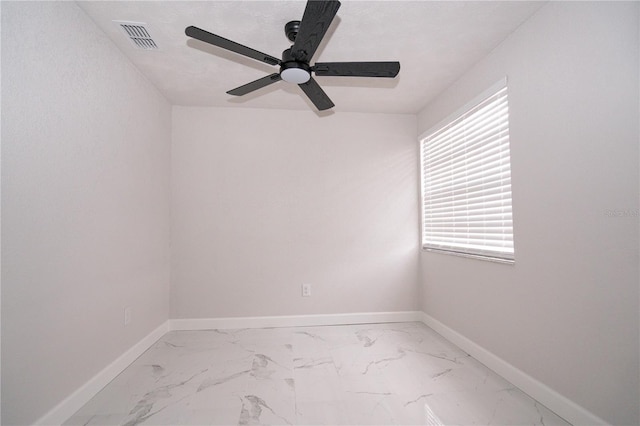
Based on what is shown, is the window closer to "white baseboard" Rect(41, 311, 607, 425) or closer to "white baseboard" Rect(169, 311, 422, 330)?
"white baseboard" Rect(41, 311, 607, 425)

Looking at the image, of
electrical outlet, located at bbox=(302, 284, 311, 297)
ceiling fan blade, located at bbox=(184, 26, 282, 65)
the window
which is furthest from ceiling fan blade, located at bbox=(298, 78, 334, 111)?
electrical outlet, located at bbox=(302, 284, 311, 297)

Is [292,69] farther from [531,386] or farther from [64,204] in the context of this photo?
[531,386]

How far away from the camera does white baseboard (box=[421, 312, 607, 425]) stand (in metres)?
1.56

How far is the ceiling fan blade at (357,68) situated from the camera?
1675 millimetres

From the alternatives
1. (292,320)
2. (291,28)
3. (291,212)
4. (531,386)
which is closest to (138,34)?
(291,28)

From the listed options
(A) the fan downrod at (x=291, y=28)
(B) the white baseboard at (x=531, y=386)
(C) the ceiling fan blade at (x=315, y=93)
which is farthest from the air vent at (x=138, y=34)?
(B) the white baseboard at (x=531, y=386)

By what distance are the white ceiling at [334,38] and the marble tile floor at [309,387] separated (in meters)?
2.29

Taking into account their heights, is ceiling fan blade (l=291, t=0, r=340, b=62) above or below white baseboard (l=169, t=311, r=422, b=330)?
above

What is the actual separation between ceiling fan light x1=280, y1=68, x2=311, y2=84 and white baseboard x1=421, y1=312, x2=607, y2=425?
226 centimetres

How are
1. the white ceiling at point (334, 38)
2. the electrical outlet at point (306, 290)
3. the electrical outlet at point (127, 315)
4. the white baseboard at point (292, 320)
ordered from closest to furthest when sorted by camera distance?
the white ceiling at point (334, 38)
the electrical outlet at point (127, 315)
the white baseboard at point (292, 320)
the electrical outlet at point (306, 290)

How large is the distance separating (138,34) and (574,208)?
279 cm

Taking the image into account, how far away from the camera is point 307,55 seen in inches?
63.3

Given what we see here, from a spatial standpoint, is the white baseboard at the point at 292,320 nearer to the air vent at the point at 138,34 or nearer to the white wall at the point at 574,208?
the white wall at the point at 574,208

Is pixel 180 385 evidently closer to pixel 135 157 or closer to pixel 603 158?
pixel 135 157
